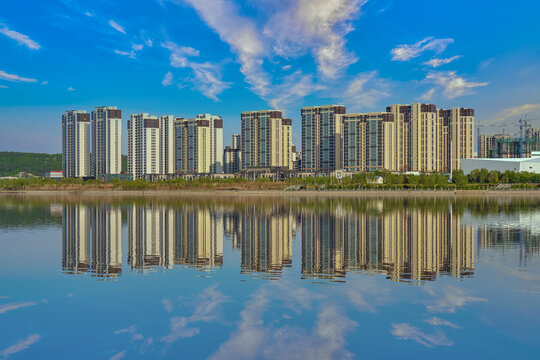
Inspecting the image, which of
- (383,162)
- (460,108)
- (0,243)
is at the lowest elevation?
(0,243)

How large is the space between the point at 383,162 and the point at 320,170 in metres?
22.5

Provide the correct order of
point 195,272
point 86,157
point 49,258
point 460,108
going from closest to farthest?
point 195,272
point 49,258
point 460,108
point 86,157

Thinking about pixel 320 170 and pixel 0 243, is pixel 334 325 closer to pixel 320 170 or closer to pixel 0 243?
pixel 0 243

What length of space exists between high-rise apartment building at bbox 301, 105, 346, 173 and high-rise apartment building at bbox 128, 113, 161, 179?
57431mm

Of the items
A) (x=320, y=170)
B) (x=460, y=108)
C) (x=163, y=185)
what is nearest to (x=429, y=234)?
(x=163, y=185)

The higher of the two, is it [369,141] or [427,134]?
[427,134]

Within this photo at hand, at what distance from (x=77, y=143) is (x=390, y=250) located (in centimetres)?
16528

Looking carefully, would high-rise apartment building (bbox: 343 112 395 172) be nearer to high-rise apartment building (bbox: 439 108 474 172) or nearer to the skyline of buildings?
the skyline of buildings

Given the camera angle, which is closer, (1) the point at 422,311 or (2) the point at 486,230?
(1) the point at 422,311

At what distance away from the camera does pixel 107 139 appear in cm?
16012

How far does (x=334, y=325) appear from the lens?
10734 millimetres

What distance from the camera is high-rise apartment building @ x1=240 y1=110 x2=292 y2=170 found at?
6019 inches

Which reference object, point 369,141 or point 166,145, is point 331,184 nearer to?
point 369,141

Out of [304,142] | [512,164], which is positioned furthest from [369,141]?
[512,164]
